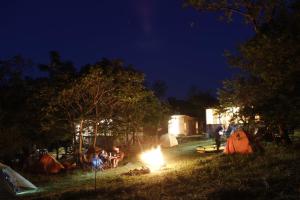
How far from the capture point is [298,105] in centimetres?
1579

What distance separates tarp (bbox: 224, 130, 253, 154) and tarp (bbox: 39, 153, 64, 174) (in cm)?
861

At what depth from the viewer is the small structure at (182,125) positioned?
163ft

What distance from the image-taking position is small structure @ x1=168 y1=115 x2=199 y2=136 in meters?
49.6

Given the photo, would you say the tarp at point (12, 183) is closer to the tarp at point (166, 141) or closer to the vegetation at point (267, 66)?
the vegetation at point (267, 66)

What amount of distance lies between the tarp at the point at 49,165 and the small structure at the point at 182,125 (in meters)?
27.1

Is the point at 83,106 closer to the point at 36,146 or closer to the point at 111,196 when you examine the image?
the point at 36,146

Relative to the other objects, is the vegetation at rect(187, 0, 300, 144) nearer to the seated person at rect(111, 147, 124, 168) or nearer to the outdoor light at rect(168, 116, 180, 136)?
the seated person at rect(111, 147, 124, 168)

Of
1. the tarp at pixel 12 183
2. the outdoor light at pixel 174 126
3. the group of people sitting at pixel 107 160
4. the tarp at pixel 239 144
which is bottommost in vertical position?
the tarp at pixel 12 183

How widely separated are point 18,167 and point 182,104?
139 ft

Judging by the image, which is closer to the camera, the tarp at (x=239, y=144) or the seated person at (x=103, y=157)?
the tarp at (x=239, y=144)

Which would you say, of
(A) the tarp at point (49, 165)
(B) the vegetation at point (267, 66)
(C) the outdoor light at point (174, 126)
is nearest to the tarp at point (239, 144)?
(B) the vegetation at point (267, 66)

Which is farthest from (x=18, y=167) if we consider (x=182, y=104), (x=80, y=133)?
(x=182, y=104)

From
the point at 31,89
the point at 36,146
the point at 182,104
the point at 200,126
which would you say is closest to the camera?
the point at 31,89

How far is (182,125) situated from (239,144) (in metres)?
29.8
